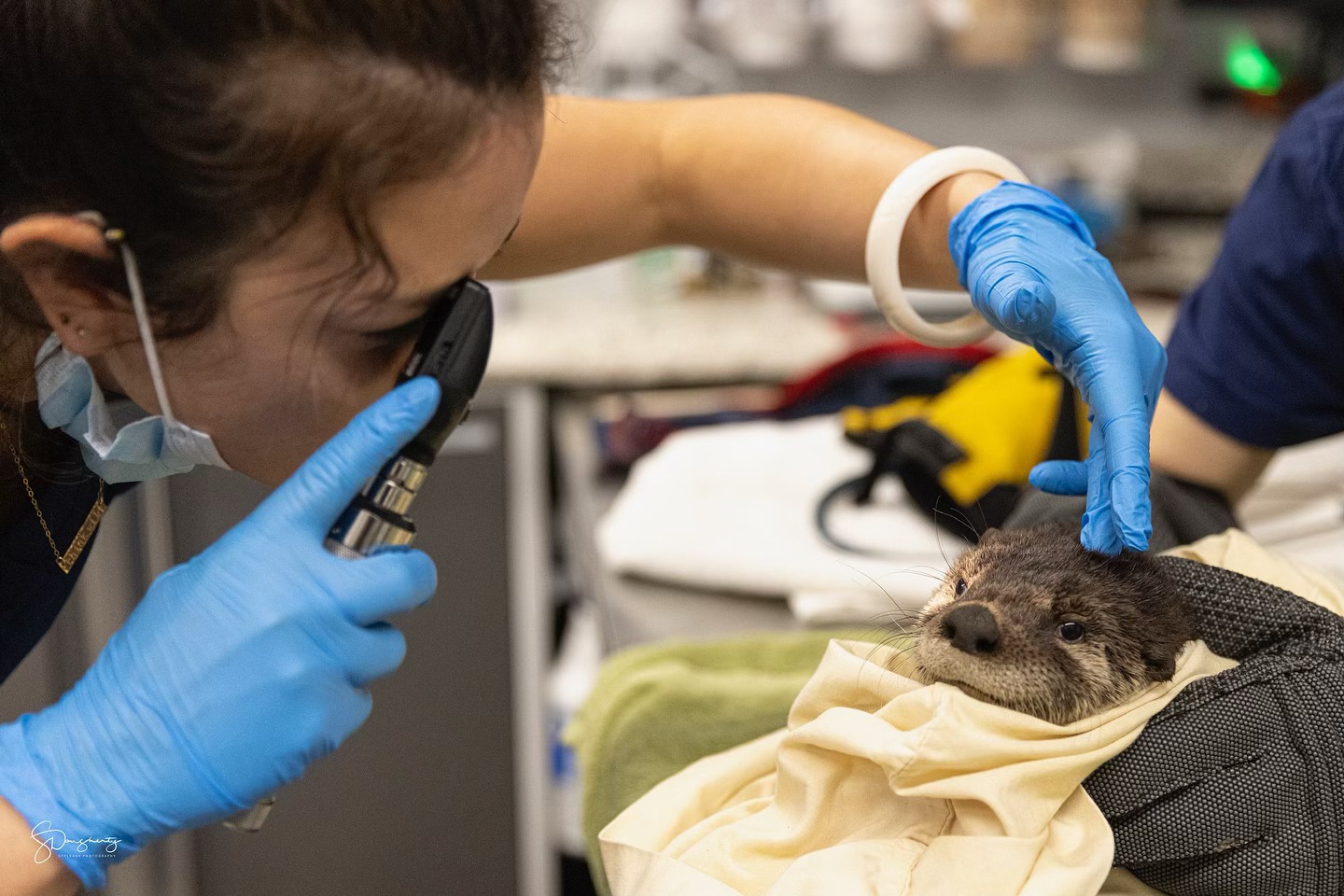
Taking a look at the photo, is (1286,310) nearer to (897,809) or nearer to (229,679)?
(897,809)

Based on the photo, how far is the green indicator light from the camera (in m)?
2.28

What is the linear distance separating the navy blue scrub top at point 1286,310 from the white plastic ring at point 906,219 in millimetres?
300

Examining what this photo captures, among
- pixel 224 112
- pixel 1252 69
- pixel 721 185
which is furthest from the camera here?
pixel 1252 69

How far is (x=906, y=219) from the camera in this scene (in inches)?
35.7

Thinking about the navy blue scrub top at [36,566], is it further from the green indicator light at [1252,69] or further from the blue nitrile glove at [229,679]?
the green indicator light at [1252,69]

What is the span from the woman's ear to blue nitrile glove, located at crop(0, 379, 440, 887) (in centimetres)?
13

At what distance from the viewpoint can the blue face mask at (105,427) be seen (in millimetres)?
672

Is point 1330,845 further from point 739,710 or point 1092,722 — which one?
point 739,710

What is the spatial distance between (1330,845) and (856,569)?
602 mm

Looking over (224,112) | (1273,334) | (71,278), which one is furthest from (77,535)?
(1273,334)

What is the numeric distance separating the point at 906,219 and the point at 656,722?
0.43 meters

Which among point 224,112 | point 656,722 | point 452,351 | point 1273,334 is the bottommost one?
point 656,722

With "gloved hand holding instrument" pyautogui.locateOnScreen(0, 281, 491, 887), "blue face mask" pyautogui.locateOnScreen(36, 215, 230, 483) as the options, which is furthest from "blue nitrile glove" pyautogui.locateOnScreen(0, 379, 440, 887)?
"blue face mask" pyautogui.locateOnScreen(36, 215, 230, 483)

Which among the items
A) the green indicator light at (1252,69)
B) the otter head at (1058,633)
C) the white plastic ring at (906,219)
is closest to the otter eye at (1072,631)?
the otter head at (1058,633)
